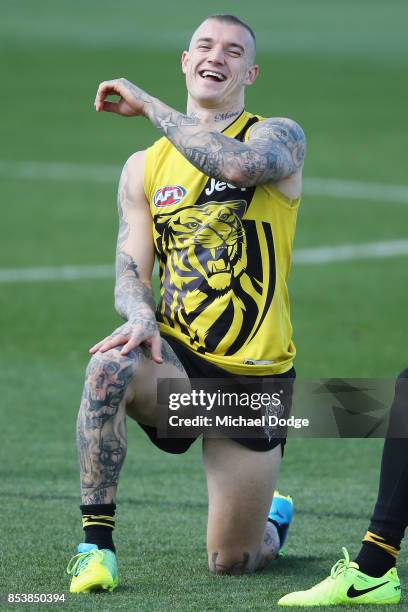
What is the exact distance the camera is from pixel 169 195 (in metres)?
6.39

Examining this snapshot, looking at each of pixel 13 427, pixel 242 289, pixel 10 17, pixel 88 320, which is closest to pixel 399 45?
pixel 10 17

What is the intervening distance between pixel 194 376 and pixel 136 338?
492 mm

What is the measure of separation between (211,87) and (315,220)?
37.5 ft

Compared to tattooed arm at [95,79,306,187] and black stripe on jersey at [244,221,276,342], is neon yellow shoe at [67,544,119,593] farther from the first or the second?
tattooed arm at [95,79,306,187]

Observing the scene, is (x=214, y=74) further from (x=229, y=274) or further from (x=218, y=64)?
A: (x=229, y=274)

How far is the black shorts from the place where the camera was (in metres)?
6.14

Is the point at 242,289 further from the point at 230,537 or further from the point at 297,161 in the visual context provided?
the point at 230,537

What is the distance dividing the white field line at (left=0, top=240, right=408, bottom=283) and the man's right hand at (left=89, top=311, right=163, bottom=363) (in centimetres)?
839

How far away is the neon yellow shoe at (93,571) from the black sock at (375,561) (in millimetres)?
944

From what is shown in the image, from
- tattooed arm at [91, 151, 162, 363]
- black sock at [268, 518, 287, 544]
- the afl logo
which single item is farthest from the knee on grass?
the afl logo

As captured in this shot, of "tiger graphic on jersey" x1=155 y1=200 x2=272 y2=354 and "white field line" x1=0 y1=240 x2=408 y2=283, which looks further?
"white field line" x1=0 y1=240 x2=408 y2=283

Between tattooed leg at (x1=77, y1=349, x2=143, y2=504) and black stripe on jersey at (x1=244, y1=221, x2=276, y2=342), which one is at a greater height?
black stripe on jersey at (x1=244, y1=221, x2=276, y2=342)

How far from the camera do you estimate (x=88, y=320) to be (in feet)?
41.8

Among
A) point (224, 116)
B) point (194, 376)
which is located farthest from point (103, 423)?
point (224, 116)
